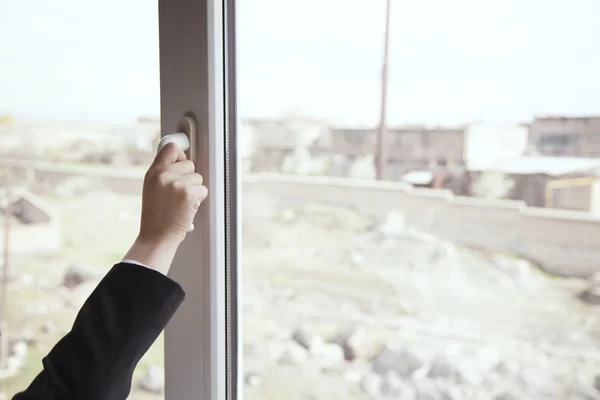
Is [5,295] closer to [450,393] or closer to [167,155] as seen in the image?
[167,155]

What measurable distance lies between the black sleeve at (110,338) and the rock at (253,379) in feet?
0.77

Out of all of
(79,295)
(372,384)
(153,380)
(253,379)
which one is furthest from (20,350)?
(372,384)

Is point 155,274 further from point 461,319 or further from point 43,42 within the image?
point 43,42

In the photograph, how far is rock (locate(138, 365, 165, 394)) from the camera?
0.92 metres

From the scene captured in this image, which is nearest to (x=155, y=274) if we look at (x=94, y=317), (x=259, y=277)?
(x=94, y=317)

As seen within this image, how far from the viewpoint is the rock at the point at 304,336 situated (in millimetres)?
778

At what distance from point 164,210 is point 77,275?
1.40 ft

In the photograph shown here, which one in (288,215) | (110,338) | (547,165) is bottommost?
(110,338)

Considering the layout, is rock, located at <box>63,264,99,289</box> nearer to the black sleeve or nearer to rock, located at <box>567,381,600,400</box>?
the black sleeve

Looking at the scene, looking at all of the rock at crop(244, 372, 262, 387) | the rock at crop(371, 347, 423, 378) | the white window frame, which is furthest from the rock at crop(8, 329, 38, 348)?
the rock at crop(371, 347, 423, 378)

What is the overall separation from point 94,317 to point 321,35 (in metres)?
0.49

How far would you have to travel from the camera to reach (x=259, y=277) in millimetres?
825

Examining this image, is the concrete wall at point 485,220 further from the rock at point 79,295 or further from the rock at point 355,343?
the rock at point 79,295

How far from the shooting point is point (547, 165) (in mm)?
578
